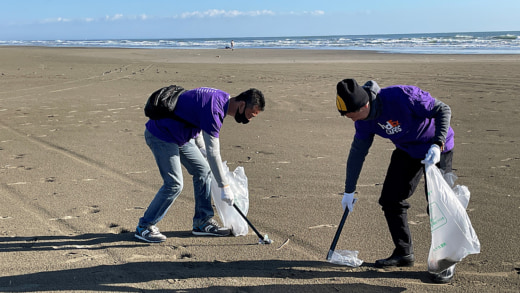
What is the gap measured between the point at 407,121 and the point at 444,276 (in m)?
1.17

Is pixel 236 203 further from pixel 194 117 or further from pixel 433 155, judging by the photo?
pixel 433 155

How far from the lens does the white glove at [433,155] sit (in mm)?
3233

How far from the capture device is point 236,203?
4512 millimetres

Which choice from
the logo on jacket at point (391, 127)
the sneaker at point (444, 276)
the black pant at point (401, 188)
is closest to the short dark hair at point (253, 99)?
the logo on jacket at point (391, 127)

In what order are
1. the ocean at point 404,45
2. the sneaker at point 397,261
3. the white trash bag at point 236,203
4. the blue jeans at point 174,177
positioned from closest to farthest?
the sneaker at point 397,261, the blue jeans at point 174,177, the white trash bag at point 236,203, the ocean at point 404,45

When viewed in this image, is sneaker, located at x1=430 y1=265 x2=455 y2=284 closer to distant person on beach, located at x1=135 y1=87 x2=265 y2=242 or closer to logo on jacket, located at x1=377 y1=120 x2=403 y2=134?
logo on jacket, located at x1=377 y1=120 x2=403 y2=134

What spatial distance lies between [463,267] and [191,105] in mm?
2487

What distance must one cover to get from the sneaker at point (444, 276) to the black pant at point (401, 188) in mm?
301

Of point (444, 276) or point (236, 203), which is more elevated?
point (236, 203)

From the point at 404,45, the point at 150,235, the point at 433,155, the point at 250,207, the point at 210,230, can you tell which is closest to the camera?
the point at 433,155

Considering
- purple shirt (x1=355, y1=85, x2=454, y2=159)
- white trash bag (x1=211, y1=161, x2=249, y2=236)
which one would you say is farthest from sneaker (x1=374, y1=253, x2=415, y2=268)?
white trash bag (x1=211, y1=161, x2=249, y2=236)

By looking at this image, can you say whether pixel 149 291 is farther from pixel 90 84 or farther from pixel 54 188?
pixel 90 84

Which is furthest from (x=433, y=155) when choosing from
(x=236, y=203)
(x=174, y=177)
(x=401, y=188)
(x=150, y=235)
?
(x=150, y=235)

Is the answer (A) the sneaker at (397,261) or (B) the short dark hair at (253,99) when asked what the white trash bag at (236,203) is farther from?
(A) the sneaker at (397,261)
